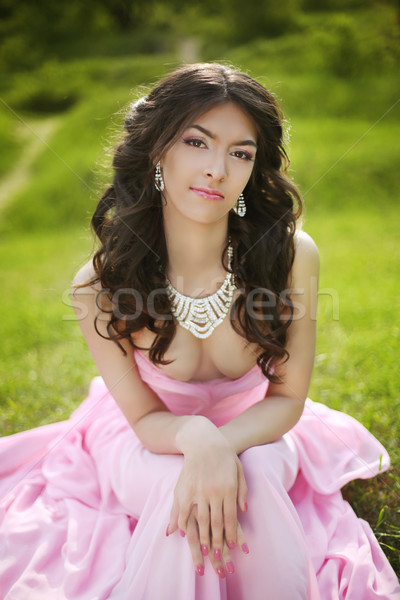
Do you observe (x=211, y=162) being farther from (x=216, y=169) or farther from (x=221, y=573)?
(x=221, y=573)

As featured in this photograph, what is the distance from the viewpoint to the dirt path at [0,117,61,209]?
403 inches

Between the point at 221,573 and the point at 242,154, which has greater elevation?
the point at 242,154

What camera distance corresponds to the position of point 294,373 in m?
2.38

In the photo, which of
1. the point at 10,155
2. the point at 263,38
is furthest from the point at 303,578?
the point at 263,38

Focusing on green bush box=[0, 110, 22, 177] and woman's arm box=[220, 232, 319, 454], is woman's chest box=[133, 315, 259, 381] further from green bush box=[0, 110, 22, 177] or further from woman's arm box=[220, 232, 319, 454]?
green bush box=[0, 110, 22, 177]

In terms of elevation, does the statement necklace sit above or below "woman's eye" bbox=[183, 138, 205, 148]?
below

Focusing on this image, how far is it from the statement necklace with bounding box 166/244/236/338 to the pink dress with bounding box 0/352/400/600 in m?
0.26

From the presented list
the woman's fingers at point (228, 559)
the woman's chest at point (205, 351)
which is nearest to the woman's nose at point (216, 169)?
the woman's chest at point (205, 351)

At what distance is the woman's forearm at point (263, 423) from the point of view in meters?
2.10

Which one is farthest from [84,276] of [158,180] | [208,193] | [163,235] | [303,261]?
[303,261]

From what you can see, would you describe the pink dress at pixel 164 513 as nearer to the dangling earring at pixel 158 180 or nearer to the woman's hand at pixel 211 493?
the woman's hand at pixel 211 493

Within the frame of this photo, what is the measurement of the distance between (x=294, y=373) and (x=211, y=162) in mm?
945

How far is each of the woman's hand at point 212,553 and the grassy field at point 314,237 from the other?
78cm

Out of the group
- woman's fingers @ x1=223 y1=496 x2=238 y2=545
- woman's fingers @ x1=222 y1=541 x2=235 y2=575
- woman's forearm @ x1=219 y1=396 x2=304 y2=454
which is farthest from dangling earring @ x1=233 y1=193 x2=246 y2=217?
woman's fingers @ x1=222 y1=541 x2=235 y2=575
